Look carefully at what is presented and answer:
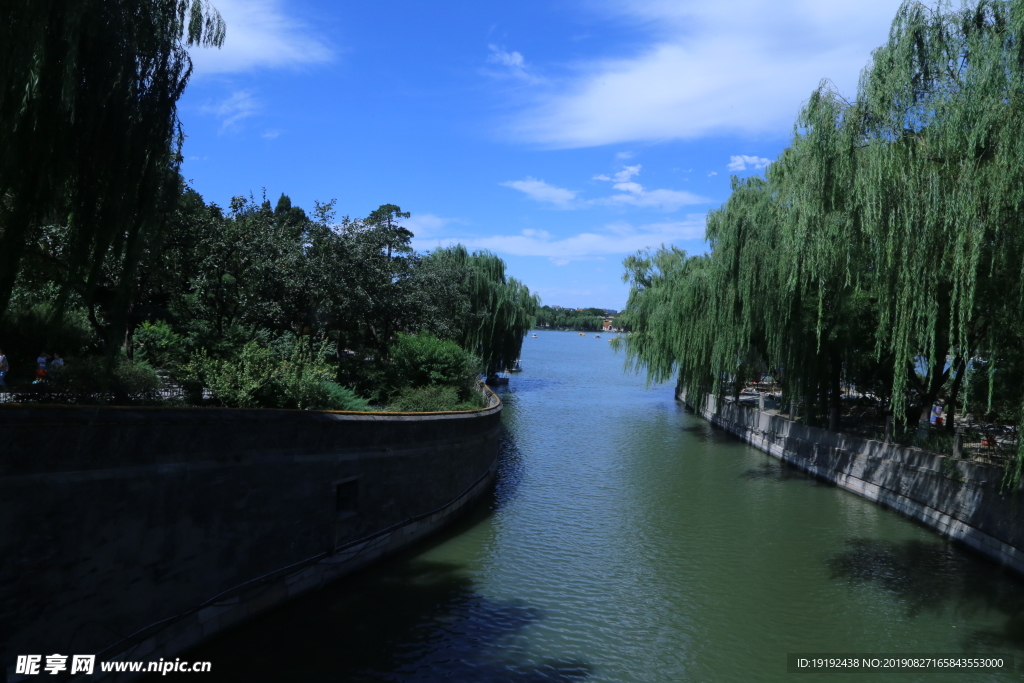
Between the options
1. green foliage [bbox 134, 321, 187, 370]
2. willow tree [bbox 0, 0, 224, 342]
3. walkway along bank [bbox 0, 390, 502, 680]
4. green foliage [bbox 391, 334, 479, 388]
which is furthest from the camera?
green foliage [bbox 391, 334, 479, 388]

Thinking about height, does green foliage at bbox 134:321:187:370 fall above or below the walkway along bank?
above

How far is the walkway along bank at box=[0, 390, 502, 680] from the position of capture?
23.3ft

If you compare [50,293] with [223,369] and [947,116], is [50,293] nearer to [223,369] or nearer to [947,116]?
[223,369]

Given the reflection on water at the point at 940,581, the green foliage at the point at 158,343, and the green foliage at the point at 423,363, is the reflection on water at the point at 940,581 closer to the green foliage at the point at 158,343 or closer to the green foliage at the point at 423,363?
the green foliage at the point at 423,363

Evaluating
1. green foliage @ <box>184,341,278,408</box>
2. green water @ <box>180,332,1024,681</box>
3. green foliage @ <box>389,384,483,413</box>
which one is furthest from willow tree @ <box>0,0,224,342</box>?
green foliage @ <box>389,384,483,413</box>

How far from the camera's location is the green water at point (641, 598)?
962cm

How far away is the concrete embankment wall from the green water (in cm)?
42

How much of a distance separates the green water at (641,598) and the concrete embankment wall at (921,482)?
420mm

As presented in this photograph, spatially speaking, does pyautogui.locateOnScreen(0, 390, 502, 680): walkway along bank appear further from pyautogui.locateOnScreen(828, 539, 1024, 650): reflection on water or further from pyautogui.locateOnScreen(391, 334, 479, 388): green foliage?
pyautogui.locateOnScreen(828, 539, 1024, 650): reflection on water

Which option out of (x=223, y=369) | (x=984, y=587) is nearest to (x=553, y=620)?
(x=223, y=369)

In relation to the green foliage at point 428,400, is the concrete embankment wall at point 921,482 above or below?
below

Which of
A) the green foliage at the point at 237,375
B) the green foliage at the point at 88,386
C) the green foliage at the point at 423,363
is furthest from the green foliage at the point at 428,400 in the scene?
the green foliage at the point at 88,386

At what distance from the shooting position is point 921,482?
646 inches

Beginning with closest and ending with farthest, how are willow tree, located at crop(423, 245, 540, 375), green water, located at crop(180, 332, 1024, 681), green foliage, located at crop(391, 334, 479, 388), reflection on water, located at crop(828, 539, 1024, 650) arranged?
green water, located at crop(180, 332, 1024, 681) < reflection on water, located at crop(828, 539, 1024, 650) < green foliage, located at crop(391, 334, 479, 388) < willow tree, located at crop(423, 245, 540, 375)
